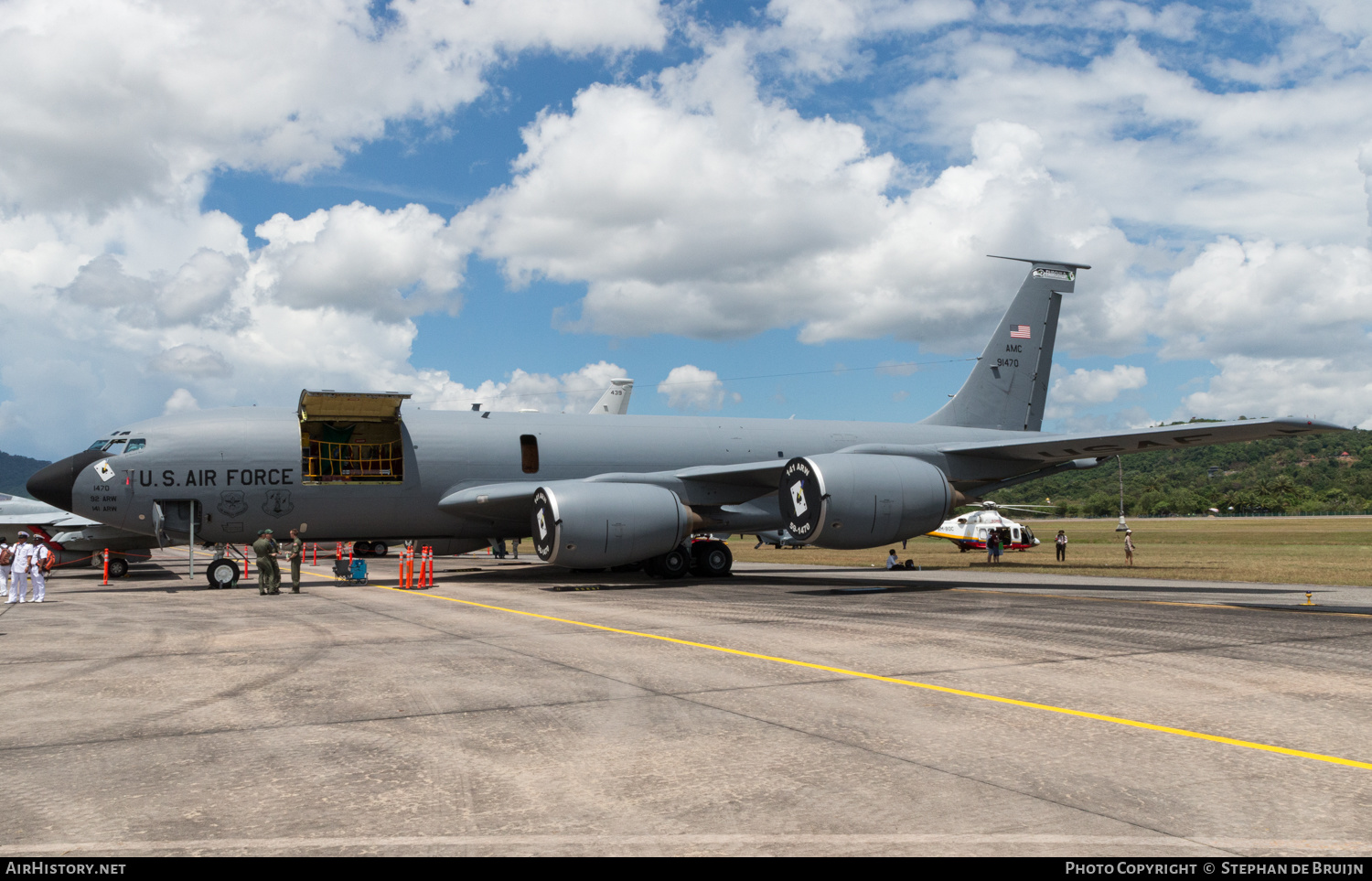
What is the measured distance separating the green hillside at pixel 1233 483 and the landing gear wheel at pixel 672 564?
94.9 m

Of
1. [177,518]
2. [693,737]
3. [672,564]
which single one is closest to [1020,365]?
[672,564]

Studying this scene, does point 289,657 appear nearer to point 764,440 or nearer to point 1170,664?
point 1170,664

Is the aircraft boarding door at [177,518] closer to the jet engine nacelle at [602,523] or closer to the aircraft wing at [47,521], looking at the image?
the jet engine nacelle at [602,523]

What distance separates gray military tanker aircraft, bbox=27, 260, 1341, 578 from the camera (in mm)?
20406

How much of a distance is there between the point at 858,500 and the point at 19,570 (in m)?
18.0

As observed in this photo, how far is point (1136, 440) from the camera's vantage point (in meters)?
20.8

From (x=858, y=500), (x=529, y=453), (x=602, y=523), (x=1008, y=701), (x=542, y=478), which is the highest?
(x=529, y=453)

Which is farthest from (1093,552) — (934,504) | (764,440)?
(934,504)

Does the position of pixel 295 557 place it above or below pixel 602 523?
below

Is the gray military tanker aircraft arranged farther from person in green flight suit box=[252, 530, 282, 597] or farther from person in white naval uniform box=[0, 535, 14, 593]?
person in white naval uniform box=[0, 535, 14, 593]

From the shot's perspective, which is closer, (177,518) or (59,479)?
(59,479)

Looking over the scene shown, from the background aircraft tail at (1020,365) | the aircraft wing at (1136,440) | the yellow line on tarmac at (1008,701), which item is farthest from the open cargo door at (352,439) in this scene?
the background aircraft tail at (1020,365)

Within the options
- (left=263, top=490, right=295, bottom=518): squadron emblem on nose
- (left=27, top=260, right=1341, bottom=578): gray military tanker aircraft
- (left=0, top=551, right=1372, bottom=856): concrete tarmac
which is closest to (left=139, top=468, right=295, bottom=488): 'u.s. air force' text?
(left=27, top=260, right=1341, bottom=578): gray military tanker aircraft

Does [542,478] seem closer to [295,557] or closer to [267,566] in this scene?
[295,557]
